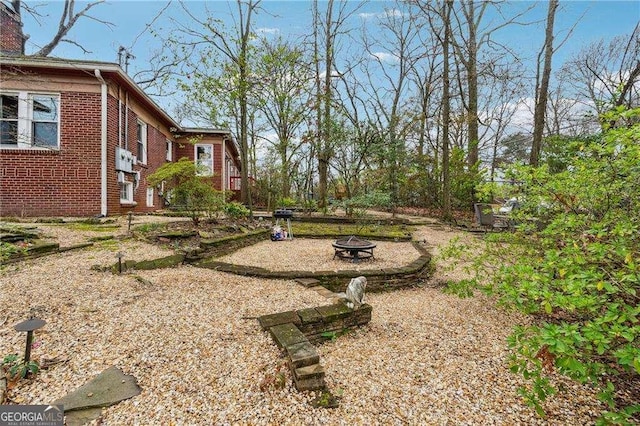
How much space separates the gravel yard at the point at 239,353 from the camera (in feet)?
5.84

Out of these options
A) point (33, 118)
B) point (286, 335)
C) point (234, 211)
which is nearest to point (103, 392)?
point (286, 335)

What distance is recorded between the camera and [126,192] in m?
9.59

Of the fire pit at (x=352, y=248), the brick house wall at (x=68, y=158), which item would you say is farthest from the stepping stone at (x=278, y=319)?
the brick house wall at (x=68, y=158)

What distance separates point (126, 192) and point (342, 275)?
8468mm

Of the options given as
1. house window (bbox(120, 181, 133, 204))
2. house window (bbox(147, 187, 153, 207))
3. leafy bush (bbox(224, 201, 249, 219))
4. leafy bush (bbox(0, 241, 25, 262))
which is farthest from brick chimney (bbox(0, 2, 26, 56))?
leafy bush (bbox(0, 241, 25, 262))

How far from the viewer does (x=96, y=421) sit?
1.56 m

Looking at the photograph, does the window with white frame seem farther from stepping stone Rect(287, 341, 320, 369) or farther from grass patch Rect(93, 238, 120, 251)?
stepping stone Rect(287, 341, 320, 369)

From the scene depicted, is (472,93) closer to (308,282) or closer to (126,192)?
(308,282)

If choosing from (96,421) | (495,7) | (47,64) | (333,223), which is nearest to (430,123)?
(495,7)

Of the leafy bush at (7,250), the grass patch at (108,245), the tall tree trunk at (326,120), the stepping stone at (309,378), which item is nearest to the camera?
the stepping stone at (309,378)

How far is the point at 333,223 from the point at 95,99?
7357mm

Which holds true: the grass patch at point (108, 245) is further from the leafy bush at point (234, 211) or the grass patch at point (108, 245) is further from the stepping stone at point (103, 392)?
the stepping stone at point (103, 392)

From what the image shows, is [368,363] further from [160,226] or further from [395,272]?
[160,226]

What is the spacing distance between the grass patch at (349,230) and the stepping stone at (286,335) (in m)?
5.26
